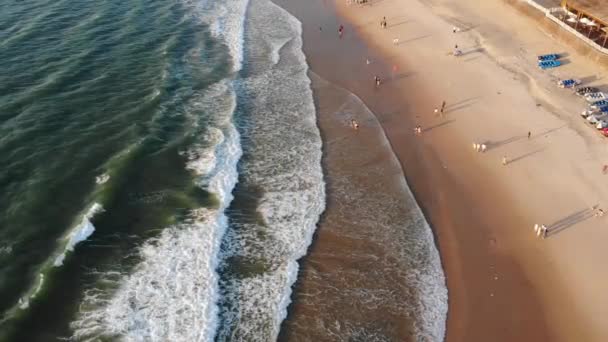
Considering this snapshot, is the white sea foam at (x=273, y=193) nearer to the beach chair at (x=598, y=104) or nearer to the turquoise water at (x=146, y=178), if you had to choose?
the turquoise water at (x=146, y=178)

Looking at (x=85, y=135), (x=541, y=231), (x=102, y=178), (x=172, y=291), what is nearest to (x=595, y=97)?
(x=541, y=231)

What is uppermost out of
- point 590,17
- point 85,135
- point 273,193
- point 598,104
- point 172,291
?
point 590,17

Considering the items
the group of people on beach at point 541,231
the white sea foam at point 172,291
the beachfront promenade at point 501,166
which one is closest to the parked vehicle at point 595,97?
the beachfront promenade at point 501,166

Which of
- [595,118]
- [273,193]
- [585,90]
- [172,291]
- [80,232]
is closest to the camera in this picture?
[172,291]

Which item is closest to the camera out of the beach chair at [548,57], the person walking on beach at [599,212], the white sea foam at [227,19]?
the person walking on beach at [599,212]

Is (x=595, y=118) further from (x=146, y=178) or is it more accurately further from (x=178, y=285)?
(x=146, y=178)

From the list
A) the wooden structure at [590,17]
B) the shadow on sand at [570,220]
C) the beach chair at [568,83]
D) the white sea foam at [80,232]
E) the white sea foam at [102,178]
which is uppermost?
the wooden structure at [590,17]

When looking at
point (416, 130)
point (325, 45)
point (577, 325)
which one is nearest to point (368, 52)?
point (325, 45)

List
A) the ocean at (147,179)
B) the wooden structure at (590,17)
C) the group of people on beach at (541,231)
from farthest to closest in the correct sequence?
the wooden structure at (590,17) < the group of people on beach at (541,231) < the ocean at (147,179)
